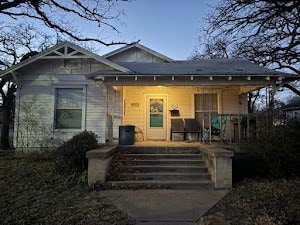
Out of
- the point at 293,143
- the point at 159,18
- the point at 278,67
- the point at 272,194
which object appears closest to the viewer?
the point at 272,194

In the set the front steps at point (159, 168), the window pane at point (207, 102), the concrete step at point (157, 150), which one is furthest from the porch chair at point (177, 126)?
the front steps at point (159, 168)

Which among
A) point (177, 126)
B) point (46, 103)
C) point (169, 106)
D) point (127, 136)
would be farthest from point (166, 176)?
point (46, 103)

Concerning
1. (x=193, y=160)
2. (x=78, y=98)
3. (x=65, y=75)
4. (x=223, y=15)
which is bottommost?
(x=193, y=160)

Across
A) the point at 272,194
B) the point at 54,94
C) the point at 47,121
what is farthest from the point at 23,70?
the point at 272,194

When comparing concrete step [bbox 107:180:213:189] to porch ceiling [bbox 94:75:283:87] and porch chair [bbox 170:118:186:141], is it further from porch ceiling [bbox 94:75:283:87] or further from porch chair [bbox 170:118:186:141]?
porch chair [bbox 170:118:186:141]

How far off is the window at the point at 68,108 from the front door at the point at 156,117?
10.9 feet

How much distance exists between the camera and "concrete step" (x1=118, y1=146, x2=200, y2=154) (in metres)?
8.69

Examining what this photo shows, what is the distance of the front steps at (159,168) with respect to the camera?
690 cm

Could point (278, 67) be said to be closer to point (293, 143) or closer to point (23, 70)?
point (293, 143)

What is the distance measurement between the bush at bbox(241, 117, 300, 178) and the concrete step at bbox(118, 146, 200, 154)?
1.91 m

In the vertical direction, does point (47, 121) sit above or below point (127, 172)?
above

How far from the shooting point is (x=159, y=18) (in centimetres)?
1196

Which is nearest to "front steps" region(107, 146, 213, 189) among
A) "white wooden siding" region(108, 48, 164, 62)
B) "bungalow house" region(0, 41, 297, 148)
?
"bungalow house" region(0, 41, 297, 148)

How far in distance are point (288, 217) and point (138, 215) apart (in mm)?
2612
